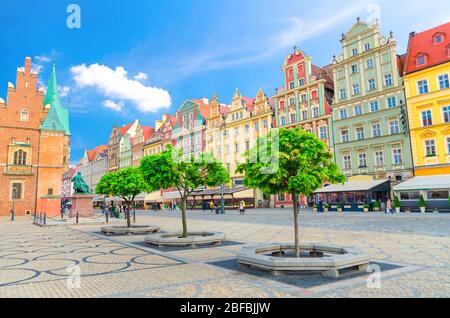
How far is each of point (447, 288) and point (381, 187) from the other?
99.0ft

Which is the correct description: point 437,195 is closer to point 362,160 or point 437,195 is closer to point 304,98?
point 362,160

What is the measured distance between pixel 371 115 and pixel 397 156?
5338 millimetres

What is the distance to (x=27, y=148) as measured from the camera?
4484cm

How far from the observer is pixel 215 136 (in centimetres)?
5634

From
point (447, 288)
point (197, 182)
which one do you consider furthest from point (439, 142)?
point (447, 288)

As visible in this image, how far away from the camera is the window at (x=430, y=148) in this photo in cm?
3201

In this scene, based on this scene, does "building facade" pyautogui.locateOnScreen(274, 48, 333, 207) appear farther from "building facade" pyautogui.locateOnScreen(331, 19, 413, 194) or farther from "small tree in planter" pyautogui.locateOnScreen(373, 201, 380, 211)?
"small tree in planter" pyautogui.locateOnScreen(373, 201, 380, 211)

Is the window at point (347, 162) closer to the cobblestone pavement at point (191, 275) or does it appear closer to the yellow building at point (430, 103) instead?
the yellow building at point (430, 103)

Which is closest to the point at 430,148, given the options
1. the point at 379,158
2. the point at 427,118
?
the point at 427,118

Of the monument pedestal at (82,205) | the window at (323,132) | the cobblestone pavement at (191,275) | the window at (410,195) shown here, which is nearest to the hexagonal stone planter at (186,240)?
the cobblestone pavement at (191,275)

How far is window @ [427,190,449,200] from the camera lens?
29688 millimetres

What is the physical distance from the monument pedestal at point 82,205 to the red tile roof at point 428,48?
3386 centimetres

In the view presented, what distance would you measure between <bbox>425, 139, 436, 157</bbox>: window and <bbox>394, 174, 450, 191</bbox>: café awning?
92.4 inches

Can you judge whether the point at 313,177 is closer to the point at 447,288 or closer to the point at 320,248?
the point at 320,248
